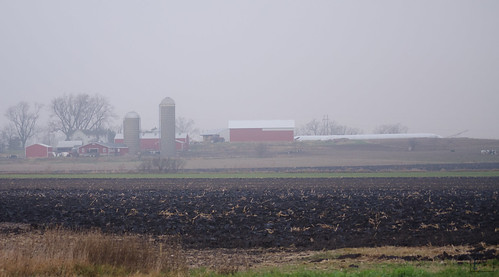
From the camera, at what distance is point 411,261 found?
43.4ft

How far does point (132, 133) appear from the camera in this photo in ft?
326

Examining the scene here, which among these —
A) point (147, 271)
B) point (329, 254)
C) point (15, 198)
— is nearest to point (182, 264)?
point (147, 271)

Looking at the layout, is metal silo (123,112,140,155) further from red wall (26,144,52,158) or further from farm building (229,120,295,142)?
farm building (229,120,295,142)

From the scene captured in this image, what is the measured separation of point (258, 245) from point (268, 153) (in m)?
74.1

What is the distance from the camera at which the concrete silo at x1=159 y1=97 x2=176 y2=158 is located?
9169cm

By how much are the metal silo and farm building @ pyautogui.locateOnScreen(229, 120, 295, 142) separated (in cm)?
1828

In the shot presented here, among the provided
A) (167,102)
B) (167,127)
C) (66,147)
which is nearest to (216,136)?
(167,102)

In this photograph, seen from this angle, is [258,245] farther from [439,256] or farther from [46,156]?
[46,156]

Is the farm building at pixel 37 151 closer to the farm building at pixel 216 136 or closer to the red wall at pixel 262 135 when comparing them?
the farm building at pixel 216 136

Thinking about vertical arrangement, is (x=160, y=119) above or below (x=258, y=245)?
above

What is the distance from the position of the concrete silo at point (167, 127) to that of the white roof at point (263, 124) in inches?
643

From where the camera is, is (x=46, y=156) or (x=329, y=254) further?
(x=46, y=156)

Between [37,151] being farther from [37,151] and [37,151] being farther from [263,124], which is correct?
[263,124]

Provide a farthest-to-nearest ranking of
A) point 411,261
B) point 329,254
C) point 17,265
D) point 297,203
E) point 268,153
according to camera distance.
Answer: point 268,153
point 297,203
point 329,254
point 411,261
point 17,265
